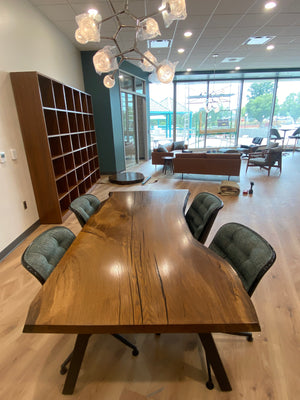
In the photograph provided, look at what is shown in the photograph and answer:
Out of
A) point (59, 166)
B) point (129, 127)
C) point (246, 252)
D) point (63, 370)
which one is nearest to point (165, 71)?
point (246, 252)

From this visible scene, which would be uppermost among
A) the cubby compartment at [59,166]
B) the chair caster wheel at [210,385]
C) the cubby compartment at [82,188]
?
the cubby compartment at [59,166]

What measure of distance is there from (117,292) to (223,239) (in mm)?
831

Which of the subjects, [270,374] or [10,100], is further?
[10,100]

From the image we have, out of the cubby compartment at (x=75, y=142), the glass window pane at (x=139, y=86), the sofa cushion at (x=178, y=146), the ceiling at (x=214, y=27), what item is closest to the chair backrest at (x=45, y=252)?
the cubby compartment at (x=75, y=142)

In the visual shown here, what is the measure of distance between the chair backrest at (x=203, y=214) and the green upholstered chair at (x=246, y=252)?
0.64ft

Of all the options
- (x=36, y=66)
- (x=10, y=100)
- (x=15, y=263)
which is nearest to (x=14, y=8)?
(x=36, y=66)

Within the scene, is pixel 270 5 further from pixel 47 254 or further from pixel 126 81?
pixel 47 254

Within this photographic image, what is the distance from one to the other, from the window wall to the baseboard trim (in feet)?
24.5

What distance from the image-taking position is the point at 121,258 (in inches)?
47.6

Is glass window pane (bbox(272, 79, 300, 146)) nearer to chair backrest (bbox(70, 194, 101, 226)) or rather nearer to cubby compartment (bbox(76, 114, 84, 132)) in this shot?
cubby compartment (bbox(76, 114, 84, 132))

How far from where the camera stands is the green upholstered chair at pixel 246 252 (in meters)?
1.15

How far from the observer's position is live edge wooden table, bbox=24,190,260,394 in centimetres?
83

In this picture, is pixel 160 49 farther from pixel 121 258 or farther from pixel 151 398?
pixel 151 398

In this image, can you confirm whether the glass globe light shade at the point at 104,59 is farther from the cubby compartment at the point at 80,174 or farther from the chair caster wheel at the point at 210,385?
the cubby compartment at the point at 80,174
